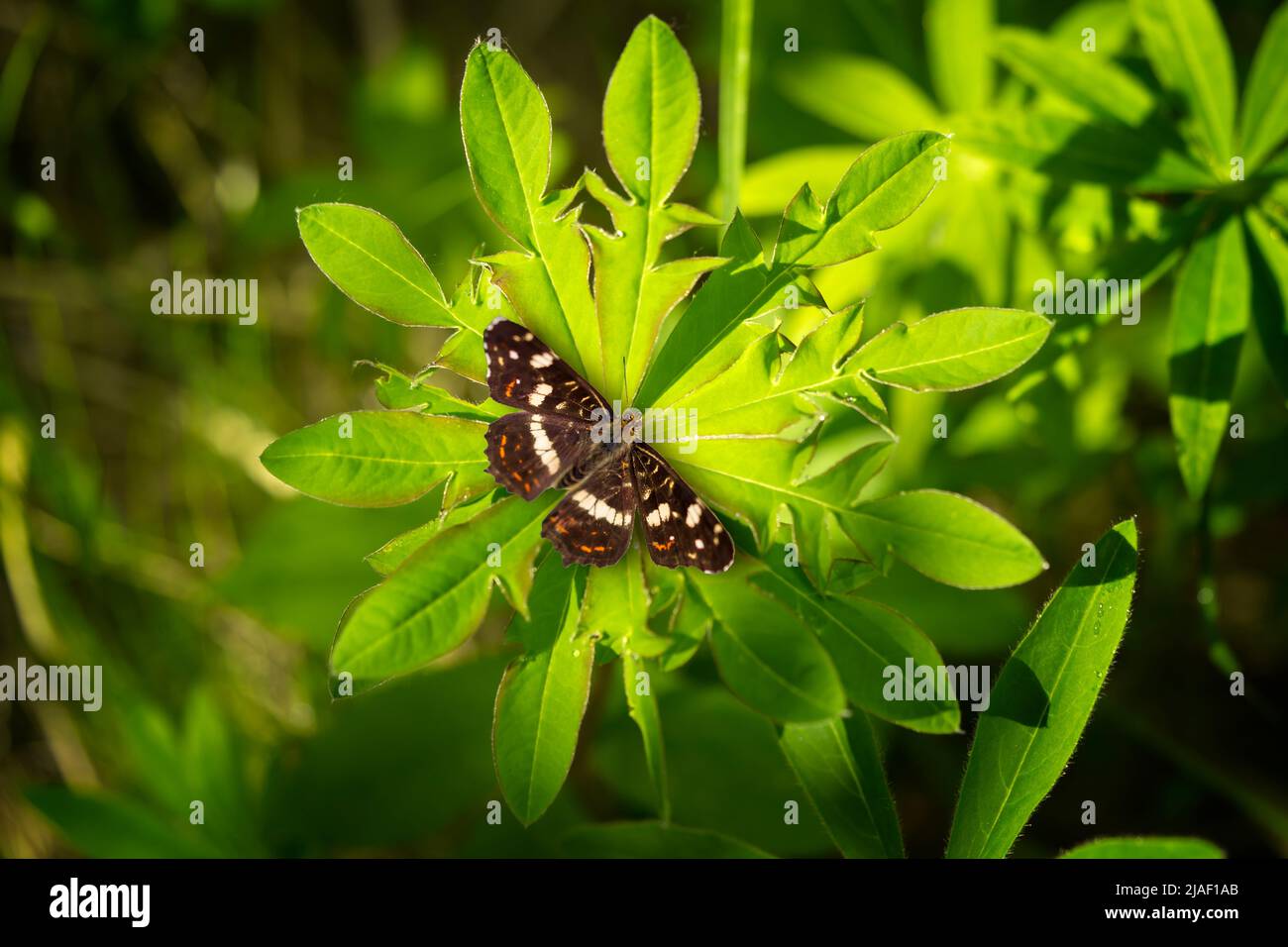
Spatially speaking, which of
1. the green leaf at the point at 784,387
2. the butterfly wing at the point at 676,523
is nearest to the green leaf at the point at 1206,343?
the green leaf at the point at 784,387

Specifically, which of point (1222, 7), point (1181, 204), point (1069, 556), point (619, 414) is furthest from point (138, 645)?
point (1222, 7)

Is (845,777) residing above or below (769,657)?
below

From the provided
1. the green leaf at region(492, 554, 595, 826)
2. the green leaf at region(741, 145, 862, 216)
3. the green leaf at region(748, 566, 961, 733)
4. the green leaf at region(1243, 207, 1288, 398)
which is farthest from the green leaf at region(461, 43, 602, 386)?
the green leaf at region(1243, 207, 1288, 398)

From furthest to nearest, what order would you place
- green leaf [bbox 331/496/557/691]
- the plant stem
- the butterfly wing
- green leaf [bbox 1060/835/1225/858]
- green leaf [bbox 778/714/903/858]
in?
the plant stem → green leaf [bbox 778/714/903/858] → green leaf [bbox 1060/835/1225/858] → the butterfly wing → green leaf [bbox 331/496/557/691]

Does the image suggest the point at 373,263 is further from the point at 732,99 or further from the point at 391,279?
the point at 732,99

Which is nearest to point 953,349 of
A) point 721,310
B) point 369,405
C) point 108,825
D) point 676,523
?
point 721,310

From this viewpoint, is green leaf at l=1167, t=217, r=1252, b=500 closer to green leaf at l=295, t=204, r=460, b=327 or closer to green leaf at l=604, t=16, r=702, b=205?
green leaf at l=604, t=16, r=702, b=205
